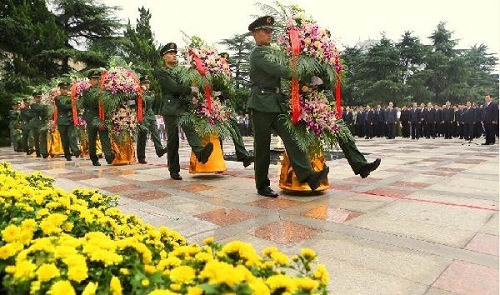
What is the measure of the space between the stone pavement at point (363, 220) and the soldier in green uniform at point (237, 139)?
1.12ft

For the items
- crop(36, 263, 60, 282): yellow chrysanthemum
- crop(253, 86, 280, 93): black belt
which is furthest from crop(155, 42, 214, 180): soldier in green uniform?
crop(36, 263, 60, 282): yellow chrysanthemum

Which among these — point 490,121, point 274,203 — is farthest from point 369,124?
point 274,203

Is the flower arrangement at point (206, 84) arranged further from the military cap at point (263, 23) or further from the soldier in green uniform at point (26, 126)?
the soldier in green uniform at point (26, 126)

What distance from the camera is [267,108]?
464 cm

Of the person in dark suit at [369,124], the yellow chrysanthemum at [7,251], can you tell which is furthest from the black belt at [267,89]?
the person in dark suit at [369,124]

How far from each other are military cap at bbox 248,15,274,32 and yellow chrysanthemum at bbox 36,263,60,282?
12.6 ft

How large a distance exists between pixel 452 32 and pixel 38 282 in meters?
39.5

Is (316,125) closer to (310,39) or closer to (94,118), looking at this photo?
(310,39)

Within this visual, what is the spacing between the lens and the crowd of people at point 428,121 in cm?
1714

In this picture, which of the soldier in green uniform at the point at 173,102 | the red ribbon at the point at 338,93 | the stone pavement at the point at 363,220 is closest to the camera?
the stone pavement at the point at 363,220

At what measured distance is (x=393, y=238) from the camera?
3.13 m

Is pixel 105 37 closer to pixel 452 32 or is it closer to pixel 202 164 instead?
pixel 202 164

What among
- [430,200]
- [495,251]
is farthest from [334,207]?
[495,251]

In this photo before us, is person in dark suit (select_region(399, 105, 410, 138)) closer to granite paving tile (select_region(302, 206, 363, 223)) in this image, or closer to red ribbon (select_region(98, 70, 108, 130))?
red ribbon (select_region(98, 70, 108, 130))
